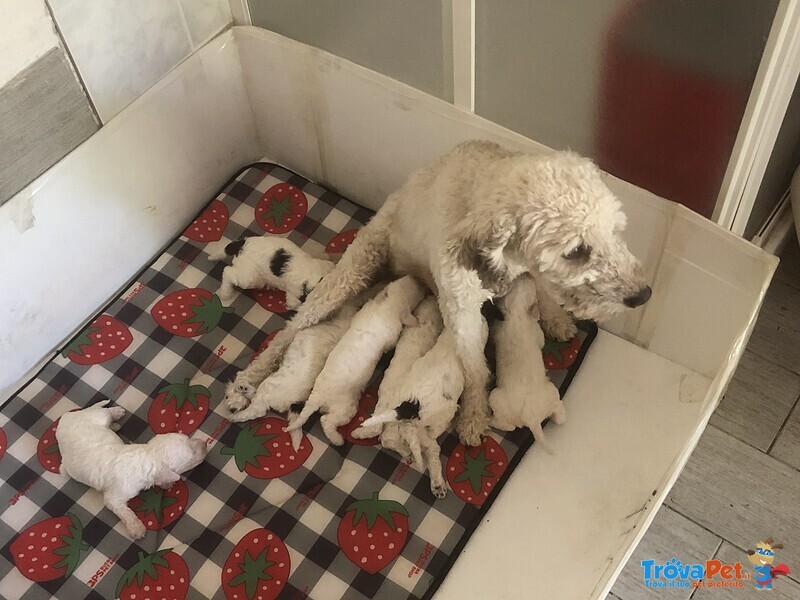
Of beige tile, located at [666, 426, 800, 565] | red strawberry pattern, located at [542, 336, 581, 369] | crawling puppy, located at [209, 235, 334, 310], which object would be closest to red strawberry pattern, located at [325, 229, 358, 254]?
crawling puppy, located at [209, 235, 334, 310]

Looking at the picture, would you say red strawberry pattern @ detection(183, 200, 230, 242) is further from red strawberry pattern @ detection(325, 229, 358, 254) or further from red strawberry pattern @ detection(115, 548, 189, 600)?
red strawberry pattern @ detection(115, 548, 189, 600)

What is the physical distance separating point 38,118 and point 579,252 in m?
1.30

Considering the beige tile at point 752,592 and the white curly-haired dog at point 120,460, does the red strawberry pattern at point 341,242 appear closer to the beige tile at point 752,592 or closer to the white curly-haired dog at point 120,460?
the white curly-haired dog at point 120,460

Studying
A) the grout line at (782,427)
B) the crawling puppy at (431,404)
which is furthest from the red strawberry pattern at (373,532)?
→ the grout line at (782,427)

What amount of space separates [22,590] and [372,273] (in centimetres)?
108

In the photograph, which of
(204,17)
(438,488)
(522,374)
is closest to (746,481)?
(522,374)

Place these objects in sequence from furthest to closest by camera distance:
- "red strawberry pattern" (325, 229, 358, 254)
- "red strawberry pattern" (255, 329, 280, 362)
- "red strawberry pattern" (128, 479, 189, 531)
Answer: "red strawberry pattern" (325, 229, 358, 254), "red strawberry pattern" (255, 329, 280, 362), "red strawberry pattern" (128, 479, 189, 531)

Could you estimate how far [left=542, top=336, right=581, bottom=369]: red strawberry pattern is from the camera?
1978 millimetres

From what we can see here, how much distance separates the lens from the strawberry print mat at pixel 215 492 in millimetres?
1743

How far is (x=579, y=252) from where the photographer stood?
4.81 ft

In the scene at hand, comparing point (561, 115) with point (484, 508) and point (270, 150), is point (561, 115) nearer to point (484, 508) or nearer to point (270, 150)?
point (484, 508)

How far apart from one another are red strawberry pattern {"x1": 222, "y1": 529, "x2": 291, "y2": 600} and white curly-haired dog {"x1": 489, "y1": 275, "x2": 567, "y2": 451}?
590 mm

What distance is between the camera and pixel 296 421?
1.87 meters

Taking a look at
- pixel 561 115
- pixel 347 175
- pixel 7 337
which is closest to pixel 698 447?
pixel 561 115
